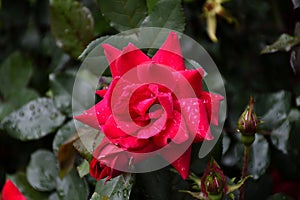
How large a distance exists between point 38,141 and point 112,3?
376 mm

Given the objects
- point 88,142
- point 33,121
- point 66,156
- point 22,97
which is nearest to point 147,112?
point 88,142

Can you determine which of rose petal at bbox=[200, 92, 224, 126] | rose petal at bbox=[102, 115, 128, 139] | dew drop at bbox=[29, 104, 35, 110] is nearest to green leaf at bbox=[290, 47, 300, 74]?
rose petal at bbox=[200, 92, 224, 126]

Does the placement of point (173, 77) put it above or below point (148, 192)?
above

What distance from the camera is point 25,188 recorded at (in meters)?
0.96

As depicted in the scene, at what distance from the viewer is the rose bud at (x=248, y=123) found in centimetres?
69

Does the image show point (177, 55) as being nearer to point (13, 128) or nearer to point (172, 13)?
point (172, 13)

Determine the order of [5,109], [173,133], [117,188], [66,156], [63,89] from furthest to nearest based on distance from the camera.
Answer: [5,109], [63,89], [66,156], [117,188], [173,133]

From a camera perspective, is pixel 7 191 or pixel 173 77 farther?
pixel 7 191

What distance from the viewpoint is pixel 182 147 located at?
656 mm

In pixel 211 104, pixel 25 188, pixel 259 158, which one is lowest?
pixel 25 188

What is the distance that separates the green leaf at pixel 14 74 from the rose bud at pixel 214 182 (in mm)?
553

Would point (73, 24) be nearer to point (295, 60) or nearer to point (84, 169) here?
point (84, 169)

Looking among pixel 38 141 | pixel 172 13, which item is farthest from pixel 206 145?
pixel 38 141

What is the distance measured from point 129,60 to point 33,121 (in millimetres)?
325
